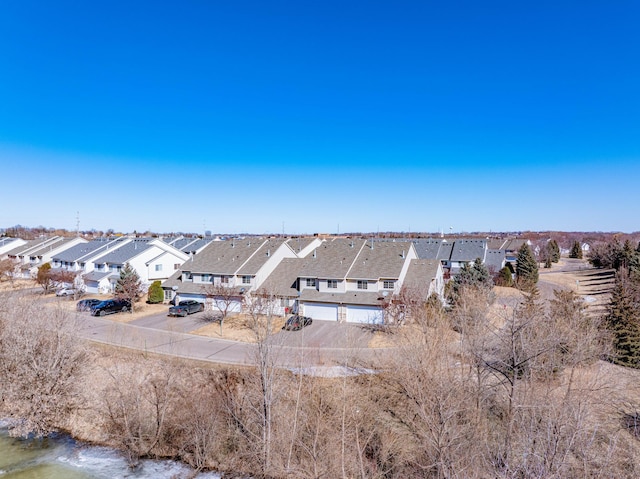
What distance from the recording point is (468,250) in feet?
199

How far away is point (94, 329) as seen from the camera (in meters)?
30.8

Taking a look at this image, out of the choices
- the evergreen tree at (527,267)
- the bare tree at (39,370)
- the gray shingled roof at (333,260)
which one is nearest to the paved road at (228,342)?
the bare tree at (39,370)

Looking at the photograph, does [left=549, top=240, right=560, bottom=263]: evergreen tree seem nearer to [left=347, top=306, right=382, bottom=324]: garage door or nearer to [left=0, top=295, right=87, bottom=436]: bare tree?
[left=347, top=306, right=382, bottom=324]: garage door

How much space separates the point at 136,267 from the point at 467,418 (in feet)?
147

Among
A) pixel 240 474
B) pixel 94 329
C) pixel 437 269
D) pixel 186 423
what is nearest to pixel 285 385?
pixel 240 474

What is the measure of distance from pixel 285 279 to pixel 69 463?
24244mm

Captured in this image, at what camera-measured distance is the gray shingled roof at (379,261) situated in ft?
114

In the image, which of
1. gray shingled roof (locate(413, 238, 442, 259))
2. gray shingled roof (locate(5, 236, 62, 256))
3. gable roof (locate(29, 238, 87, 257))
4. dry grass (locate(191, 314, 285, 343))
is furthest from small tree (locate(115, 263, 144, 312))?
gray shingled roof (locate(413, 238, 442, 259))

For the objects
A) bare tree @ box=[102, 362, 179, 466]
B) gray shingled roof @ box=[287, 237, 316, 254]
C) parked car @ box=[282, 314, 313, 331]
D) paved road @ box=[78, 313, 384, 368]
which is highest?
gray shingled roof @ box=[287, 237, 316, 254]

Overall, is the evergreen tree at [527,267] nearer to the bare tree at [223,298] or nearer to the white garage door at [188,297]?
the bare tree at [223,298]

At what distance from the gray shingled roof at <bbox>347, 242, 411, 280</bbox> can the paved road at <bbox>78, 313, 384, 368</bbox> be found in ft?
18.8

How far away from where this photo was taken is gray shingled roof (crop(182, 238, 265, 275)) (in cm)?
4006

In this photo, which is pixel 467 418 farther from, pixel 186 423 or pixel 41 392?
pixel 41 392

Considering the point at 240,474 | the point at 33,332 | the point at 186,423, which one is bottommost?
the point at 240,474
